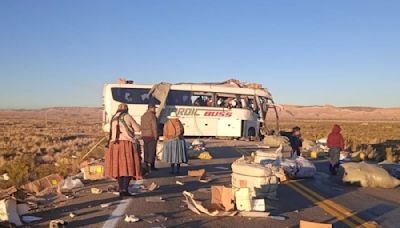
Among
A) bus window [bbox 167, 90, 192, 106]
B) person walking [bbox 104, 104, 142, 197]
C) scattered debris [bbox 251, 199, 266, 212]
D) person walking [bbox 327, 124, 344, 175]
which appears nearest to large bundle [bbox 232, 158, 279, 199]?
scattered debris [bbox 251, 199, 266, 212]

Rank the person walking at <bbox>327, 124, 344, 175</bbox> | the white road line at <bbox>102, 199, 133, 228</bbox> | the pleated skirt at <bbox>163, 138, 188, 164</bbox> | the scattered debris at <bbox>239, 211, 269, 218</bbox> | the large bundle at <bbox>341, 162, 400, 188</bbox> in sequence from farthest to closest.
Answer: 1. the person walking at <bbox>327, 124, 344, 175</bbox>
2. the pleated skirt at <bbox>163, 138, 188, 164</bbox>
3. the large bundle at <bbox>341, 162, 400, 188</bbox>
4. the scattered debris at <bbox>239, 211, 269, 218</bbox>
5. the white road line at <bbox>102, 199, 133, 228</bbox>

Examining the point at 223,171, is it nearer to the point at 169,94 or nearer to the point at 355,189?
the point at 355,189

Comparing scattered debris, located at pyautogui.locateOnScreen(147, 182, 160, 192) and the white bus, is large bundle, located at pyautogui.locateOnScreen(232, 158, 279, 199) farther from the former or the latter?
the white bus

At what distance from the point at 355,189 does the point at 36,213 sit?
8.26 m

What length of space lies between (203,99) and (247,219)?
71.8ft

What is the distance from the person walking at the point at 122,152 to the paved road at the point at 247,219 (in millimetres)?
523

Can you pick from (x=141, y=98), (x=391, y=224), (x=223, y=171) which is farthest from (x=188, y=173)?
(x=141, y=98)

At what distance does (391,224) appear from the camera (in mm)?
8602

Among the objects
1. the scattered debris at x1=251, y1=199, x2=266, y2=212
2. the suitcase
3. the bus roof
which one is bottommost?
the scattered debris at x1=251, y1=199, x2=266, y2=212

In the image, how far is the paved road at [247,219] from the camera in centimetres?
805

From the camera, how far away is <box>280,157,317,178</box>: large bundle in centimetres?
1411

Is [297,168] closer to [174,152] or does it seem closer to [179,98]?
[174,152]

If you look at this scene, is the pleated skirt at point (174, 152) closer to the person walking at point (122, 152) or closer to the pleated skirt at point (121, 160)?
the person walking at point (122, 152)

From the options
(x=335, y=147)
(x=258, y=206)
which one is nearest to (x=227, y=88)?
(x=335, y=147)
